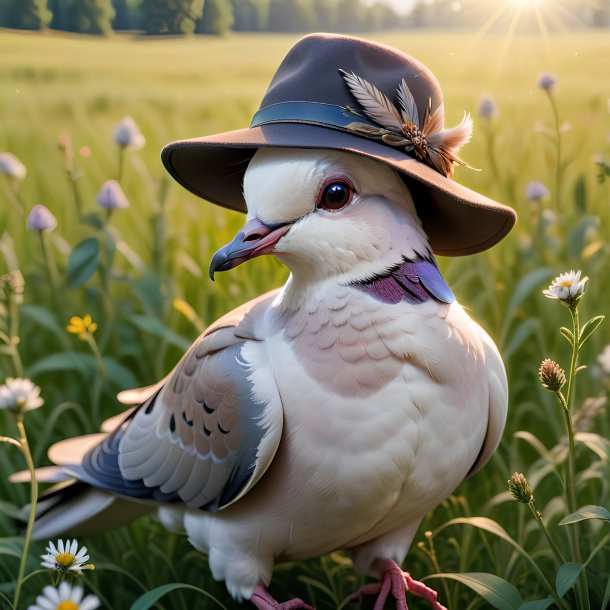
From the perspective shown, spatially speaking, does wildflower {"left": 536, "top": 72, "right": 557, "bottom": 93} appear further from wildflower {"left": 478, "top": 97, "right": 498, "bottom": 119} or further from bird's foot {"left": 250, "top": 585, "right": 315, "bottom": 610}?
bird's foot {"left": 250, "top": 585, "right": 315, "bottom": 610}

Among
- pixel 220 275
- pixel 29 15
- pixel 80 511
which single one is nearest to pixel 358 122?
pixel 80 511

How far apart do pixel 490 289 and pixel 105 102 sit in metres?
1.57

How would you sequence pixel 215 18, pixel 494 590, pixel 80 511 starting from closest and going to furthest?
pixel 494 590, pixel 80 511, pixel 215 18

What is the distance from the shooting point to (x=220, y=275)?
2330 mm

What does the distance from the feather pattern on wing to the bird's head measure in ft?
0.22

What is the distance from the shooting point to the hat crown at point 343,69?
4.39ft

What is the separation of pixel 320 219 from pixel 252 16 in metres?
1.70

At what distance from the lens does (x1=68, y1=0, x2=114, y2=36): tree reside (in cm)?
205

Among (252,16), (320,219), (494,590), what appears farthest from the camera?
(252,16)

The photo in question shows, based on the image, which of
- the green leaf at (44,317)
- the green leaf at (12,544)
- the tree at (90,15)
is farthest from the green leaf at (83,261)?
the green leaf at (12,544)

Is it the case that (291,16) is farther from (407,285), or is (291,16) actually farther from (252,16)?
(407,285)

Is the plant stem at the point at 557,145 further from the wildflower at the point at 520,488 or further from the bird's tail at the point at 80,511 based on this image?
the bird's tail at the point at 80,511

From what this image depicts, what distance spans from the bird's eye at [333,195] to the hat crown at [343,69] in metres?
0.13

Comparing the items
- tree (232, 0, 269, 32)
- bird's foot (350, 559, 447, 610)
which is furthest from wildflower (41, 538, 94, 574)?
tree (232, 0, 269, 32)
